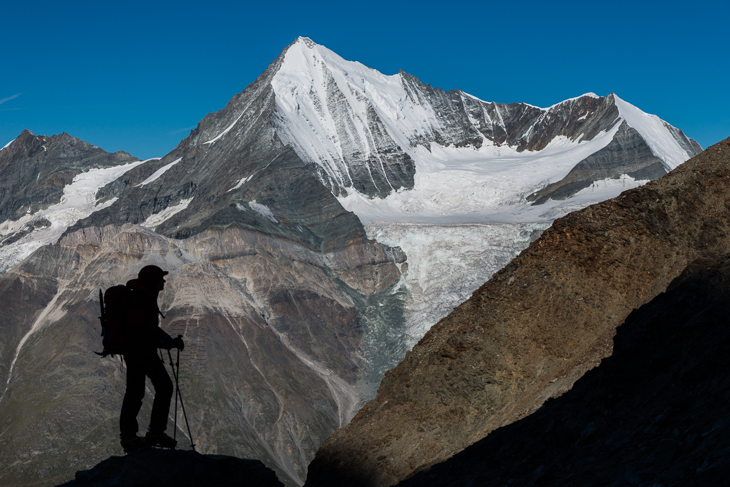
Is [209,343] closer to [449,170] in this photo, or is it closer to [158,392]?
[158,392]

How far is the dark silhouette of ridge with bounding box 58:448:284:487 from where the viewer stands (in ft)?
33.6

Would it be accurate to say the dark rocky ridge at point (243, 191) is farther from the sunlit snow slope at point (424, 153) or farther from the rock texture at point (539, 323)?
the rock texture at point (539, 323)

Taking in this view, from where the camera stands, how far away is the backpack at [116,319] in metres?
10.8

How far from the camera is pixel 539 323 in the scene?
731 inches

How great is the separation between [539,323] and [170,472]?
1072cm

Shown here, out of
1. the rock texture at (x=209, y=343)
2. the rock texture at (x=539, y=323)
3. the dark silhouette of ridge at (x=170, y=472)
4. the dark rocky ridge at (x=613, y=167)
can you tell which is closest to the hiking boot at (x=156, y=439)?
the dark silhouette of ridge at (x=170, y=472)

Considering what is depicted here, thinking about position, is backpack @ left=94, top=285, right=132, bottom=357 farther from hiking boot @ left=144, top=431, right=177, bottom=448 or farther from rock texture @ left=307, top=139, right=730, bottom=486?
rock texture @ left=307, top=139, right=730, bottom=486

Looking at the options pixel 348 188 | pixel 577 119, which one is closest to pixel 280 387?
pixel 348 188


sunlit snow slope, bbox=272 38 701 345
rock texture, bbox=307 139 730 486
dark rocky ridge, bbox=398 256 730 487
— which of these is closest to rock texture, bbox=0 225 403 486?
sunlit snow slope, bbox=272 38 701 345

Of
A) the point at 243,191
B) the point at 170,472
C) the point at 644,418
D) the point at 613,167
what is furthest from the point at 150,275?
the point at 613,167

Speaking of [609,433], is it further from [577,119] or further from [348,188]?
[577,119]

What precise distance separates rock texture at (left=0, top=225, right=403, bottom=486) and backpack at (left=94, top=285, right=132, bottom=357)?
192ft

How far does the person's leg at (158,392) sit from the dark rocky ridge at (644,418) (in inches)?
188

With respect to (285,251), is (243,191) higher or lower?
higher
